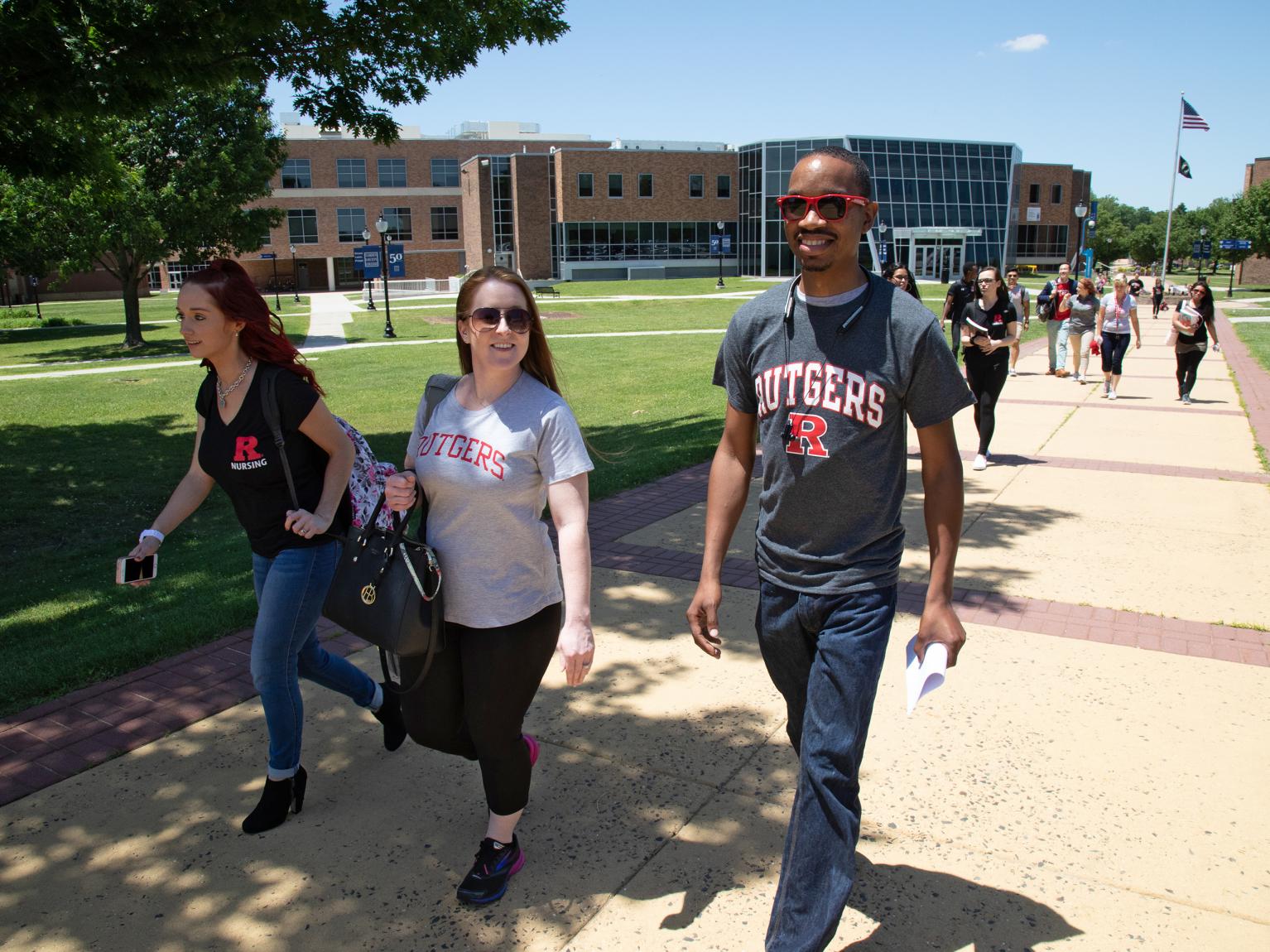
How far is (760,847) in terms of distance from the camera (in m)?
3.14

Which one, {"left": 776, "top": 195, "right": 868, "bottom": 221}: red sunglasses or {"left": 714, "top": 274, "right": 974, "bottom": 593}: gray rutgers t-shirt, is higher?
{"left": 776, "top": 195, "right": 868, "bottom": 221}: red sunglasses

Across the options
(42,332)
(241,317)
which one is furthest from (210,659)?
(42,332)

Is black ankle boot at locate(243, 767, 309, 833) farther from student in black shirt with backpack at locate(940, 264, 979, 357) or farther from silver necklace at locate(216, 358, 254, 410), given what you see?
student in black shirt with backpack at locate(940, 264, 979, 357)

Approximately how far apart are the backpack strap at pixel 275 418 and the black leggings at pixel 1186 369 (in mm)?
12893

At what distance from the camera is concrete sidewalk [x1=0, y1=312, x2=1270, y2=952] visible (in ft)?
9.14

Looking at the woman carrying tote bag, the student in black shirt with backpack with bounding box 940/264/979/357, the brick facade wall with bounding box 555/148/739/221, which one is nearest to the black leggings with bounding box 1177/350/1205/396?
the woman carrying tote bag

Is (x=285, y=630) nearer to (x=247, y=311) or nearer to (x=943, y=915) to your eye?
(x=247, y=311)

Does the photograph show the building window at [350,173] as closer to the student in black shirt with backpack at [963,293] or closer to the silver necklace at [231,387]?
the student in black shirt with backpack at [963,293]

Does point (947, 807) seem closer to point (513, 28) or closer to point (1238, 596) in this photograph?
point (1238, 596)

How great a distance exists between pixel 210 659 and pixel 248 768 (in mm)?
1245

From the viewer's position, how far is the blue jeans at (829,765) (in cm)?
239

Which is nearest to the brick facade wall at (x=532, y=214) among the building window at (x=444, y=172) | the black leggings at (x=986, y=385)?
the building window at (x=444, y=172)

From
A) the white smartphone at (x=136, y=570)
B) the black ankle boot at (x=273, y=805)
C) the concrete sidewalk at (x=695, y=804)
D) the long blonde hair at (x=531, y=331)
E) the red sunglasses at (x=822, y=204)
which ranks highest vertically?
the red sunglasses at (x=822, y=204)

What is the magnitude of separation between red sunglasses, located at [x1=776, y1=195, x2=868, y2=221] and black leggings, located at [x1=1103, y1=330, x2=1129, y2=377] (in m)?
12.6
